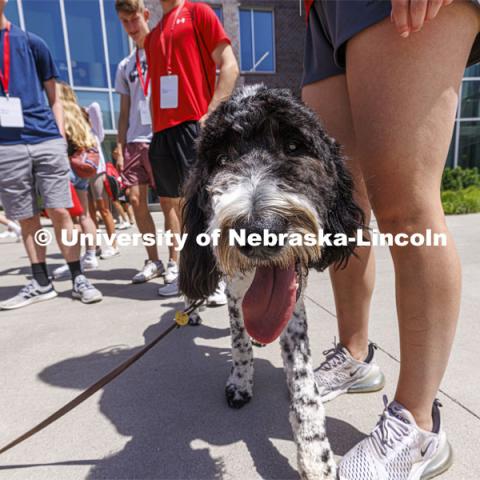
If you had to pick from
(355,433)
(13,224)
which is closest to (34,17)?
(13,224)

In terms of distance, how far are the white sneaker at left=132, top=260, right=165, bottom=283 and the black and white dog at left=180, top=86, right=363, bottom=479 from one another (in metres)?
2.68

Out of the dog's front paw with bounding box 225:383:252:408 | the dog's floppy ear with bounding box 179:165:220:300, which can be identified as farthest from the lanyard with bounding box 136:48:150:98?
the dog's front paw with bounding box 225:383:252:408

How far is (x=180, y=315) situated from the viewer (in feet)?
5.99

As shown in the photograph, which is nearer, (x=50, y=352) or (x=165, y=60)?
(x=50, y=352)

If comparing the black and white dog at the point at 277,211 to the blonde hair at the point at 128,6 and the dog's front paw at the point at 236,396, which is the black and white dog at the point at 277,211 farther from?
the blonde hair at the point at 128,6

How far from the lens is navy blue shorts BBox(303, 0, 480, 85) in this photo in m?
1.27

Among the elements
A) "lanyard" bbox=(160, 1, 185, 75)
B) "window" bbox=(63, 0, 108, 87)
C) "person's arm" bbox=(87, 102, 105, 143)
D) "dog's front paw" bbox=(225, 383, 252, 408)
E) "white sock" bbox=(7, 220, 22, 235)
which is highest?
"window" bbox=(63, 0, 108, 87)

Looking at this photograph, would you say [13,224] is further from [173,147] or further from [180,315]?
[180,315]

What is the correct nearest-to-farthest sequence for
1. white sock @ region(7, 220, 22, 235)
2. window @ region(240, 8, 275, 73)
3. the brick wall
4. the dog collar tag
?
the dog collar tag → white sock @ region(7, 220, 22, 235) → the brick wall → window @ region(240, 8, 275, 73)

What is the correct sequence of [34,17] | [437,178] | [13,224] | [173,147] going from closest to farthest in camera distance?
1. [437,178]
2. [173,147]
3. [13,224]
4. [34,17]

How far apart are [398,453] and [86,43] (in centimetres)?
1384

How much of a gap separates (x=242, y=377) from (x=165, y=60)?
2.70 metres

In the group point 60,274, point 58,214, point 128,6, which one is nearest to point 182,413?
point 58,214

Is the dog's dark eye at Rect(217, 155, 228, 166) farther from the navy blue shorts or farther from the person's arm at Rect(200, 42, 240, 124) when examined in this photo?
the person's arm at Rect(200, 42, 240, 124)
